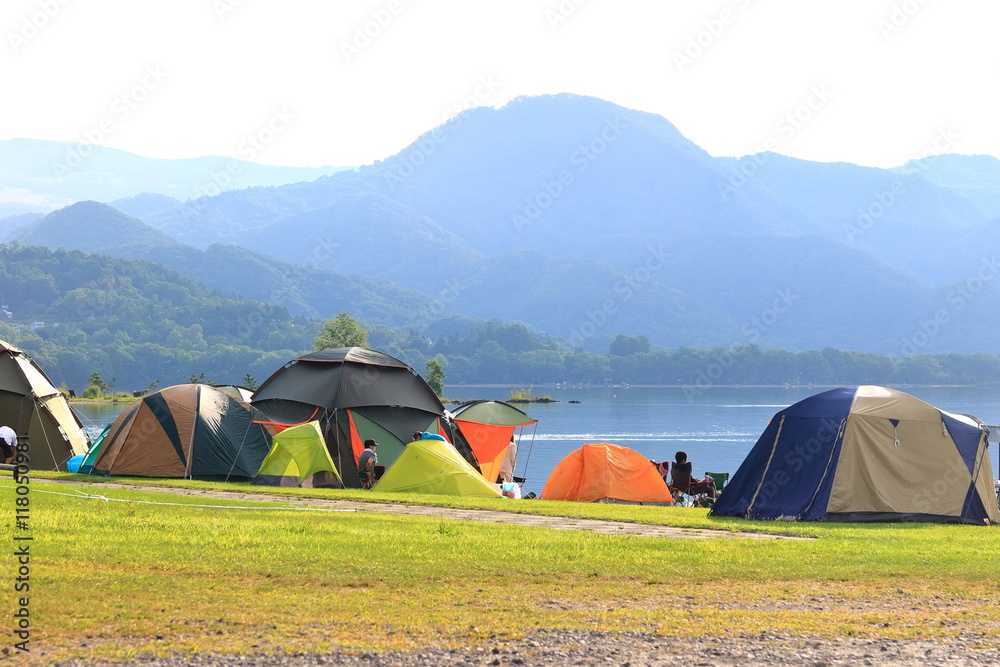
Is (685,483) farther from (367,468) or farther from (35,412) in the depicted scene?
(35,412)

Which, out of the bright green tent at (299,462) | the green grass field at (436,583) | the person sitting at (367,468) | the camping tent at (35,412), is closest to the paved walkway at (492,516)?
the green grass field at (436,583)

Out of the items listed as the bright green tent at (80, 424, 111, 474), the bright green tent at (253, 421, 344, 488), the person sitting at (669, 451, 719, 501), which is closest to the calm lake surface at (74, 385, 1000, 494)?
the person sitting at (669, 451, 719, 501)

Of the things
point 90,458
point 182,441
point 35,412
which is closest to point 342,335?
point 35,412

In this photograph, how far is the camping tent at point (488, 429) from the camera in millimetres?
34125

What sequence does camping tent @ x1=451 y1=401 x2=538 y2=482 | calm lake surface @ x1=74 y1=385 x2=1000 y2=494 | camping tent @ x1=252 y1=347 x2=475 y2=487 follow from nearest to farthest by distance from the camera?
1. camping tent @ x1=252 y1=347 x2=475 y2=487
2. camping tent @ x1=451 y1=401 x2=538 y2=482
3. calm lake surface @ x1=74 y1=385 x2=1000 y2=494

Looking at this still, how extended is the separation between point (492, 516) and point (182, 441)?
1172 centimetres

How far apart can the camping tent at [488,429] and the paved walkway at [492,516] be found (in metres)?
12.1

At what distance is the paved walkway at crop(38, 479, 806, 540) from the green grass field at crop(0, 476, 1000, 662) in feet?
3.39

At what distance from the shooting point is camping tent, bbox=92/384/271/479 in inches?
1053

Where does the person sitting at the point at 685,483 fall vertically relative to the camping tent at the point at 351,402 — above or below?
below

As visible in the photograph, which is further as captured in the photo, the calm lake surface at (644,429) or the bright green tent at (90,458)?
the calm lake surface at (644,429)

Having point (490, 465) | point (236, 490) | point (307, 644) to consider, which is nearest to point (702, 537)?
point (307, 644)

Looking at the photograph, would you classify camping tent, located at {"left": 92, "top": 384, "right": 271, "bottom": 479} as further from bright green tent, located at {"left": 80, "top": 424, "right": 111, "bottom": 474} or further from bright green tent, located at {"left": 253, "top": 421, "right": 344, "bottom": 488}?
bright green tent, located at {"left": 253, "top": 421, "right": 344, "bottom": 488}

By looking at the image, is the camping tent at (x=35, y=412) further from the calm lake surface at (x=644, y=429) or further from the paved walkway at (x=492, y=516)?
the calm lake surface at (x=644, y=429)
